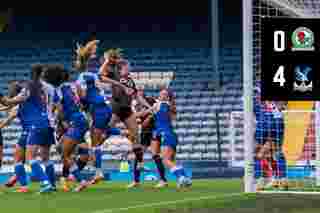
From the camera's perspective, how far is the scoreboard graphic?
14.5 meters

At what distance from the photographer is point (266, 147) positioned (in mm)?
17844

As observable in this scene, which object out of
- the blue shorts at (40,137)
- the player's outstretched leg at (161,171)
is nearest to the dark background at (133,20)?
the player's outstretched leg at (161,171)

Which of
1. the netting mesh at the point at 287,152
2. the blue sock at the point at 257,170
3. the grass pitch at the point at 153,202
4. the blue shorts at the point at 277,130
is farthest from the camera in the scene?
the blue shorts at the point at 277,130

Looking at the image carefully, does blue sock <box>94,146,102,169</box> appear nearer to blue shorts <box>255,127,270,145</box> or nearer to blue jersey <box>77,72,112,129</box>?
blue jersey <box>77,72,112,129</box>

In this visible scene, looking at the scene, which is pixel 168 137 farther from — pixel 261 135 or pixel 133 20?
pixel 133 20

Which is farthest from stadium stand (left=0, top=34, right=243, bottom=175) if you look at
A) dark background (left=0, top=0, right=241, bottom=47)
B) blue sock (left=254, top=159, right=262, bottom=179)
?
blue sock (left=254, top=159, right=262, bottom=179)

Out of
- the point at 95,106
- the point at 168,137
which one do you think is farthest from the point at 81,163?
the point at 168,137

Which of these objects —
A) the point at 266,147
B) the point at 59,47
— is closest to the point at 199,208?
the point at 266,147

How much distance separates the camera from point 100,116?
1586 cm

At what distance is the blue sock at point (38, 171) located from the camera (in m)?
15.0

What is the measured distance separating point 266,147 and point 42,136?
14.1 ft

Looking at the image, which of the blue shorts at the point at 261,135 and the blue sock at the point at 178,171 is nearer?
the blue sock at the point at 178,171

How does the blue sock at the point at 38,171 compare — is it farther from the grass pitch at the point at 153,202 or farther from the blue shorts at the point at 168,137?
the blue shorts at the point at 168,137

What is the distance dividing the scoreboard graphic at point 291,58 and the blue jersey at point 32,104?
308 centimetres
